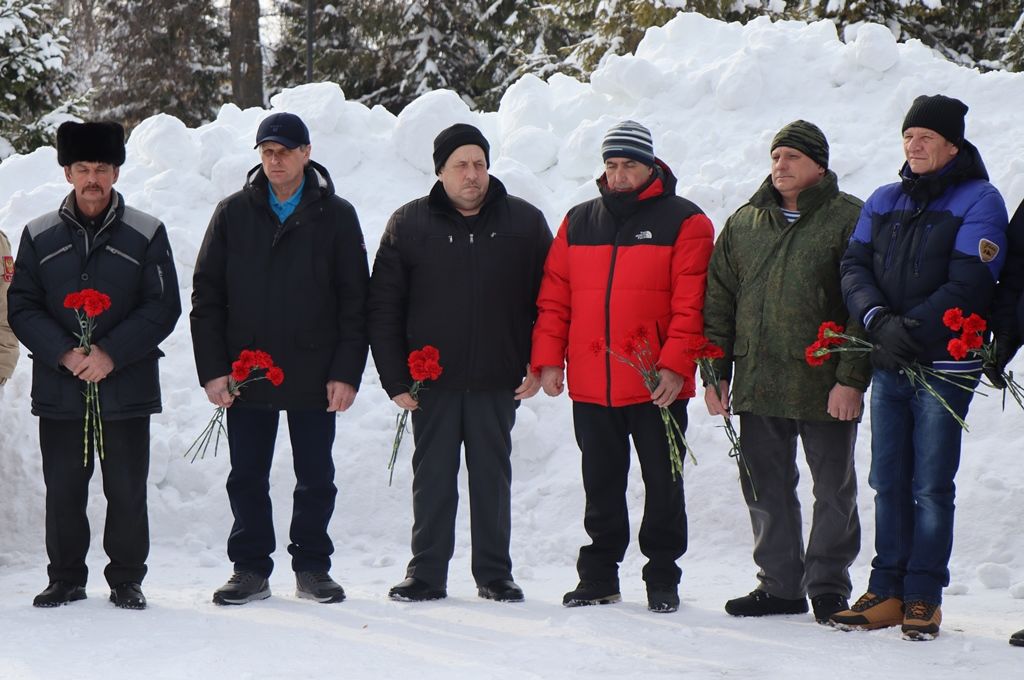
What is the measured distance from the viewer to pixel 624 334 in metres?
4.97

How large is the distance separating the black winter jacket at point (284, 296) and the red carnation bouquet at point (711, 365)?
56.1 inches

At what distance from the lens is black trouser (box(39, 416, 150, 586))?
5.08 metres

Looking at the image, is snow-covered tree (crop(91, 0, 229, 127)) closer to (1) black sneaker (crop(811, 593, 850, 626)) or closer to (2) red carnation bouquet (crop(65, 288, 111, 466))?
(2) red carnation bouquet (crop(65, 288, 111, 466))

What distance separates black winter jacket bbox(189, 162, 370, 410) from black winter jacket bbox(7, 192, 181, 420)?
212 millimetres

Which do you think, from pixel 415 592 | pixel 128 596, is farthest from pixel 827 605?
pixel 128 596

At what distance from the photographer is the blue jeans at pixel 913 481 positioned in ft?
14.7

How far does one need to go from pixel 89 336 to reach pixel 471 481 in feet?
5.56

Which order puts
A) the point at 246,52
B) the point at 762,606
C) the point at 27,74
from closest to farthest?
the point at 762,606 < the point at 27,74 < the point at 246,52

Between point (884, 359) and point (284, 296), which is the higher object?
point (284, 296)

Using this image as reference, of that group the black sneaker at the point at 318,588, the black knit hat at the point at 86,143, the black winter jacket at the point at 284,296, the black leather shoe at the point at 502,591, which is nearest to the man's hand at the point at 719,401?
the black leather shoe at the point at 502,591

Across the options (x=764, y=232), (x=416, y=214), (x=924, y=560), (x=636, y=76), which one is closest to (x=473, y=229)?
(x=416, y=214)

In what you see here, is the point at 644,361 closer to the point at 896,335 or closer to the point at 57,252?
the point at 896,335

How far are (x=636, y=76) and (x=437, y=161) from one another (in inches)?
179

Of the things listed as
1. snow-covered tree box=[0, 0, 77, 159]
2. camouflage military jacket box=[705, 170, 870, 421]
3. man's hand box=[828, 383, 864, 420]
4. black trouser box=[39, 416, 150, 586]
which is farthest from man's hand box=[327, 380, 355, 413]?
snow-covered tree box=[0, 0, 77, 159]
